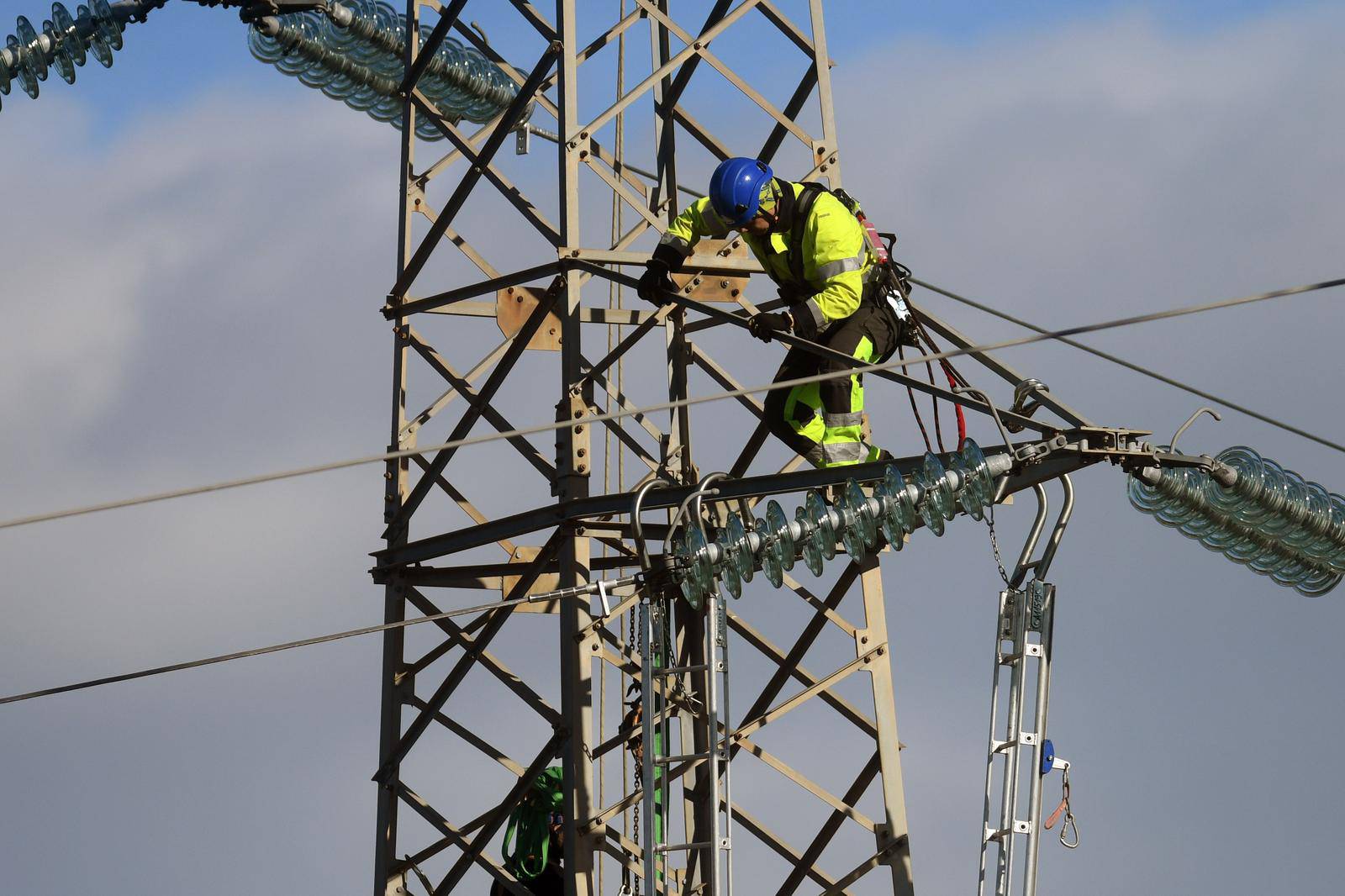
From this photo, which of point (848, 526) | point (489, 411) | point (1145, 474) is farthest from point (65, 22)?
point (1145, 474)

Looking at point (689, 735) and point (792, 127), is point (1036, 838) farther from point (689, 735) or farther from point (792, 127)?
point (792, 127)

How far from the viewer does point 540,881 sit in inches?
627

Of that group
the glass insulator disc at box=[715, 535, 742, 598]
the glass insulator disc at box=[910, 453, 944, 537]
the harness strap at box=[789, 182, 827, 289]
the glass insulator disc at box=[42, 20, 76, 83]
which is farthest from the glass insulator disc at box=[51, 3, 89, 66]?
the glass insulator disc at box=[910, 453, 944, 537]

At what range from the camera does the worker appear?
13.8 metres

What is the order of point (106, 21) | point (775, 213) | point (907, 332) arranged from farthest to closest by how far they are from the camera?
point (106, 21)
point (907, 332)
point (775, 213)

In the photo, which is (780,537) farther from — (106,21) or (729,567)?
(106,21)

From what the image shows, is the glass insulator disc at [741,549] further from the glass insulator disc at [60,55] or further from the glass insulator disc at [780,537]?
the glass insulator disc at [60,55]

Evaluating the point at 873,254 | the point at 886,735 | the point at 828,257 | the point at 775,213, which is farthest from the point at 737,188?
the point at 886,735

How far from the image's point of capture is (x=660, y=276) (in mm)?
14328

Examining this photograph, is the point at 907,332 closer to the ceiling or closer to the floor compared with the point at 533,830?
closer to the ceiling

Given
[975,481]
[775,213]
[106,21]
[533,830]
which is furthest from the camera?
[106,21]

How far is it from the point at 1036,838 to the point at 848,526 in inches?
77.5

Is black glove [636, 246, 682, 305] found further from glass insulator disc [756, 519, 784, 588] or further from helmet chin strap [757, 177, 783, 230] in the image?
glass insulator disc [756, 519, 784, 588]

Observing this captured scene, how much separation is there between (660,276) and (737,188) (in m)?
0.79
